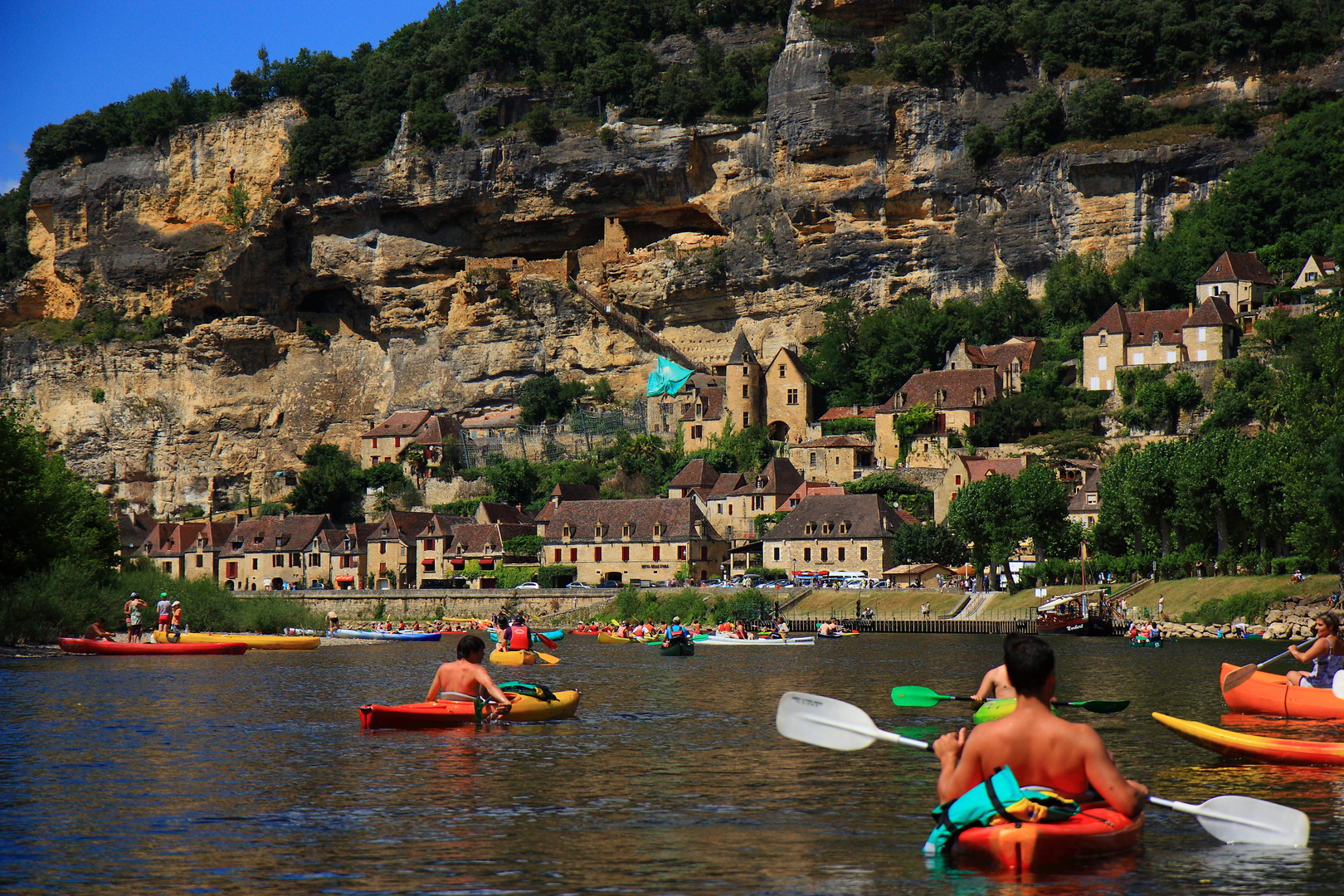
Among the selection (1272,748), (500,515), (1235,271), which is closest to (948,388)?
(1235,271)

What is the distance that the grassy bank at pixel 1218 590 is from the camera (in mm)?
47688

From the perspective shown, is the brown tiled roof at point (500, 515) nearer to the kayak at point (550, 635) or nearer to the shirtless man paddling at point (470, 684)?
the kayak at point (550, 635)

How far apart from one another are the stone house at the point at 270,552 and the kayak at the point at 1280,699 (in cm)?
7050

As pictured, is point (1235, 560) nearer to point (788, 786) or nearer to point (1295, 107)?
point (1295, 107)

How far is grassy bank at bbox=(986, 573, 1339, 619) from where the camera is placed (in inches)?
1877

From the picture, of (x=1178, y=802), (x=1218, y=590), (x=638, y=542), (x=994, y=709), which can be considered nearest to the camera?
(x=1178, y=802)

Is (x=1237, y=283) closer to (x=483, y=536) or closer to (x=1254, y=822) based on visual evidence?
(x=483, y=536)

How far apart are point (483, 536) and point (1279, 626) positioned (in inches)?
1829

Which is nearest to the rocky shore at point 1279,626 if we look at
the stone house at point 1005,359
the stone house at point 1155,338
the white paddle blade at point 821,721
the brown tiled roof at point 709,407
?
the stone house at point 1155,338

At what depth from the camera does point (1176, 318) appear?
74.2 metres

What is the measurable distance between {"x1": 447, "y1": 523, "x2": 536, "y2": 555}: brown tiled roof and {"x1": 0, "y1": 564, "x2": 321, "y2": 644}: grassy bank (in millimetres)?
17772

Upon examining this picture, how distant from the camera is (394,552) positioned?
84.5 metres

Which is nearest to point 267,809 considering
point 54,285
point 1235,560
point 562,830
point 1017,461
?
point 562,830

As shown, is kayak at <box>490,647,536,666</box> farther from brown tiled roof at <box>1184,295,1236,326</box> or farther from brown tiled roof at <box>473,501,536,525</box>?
brown tiled roof at <box>1184,295,1236,326</box>
